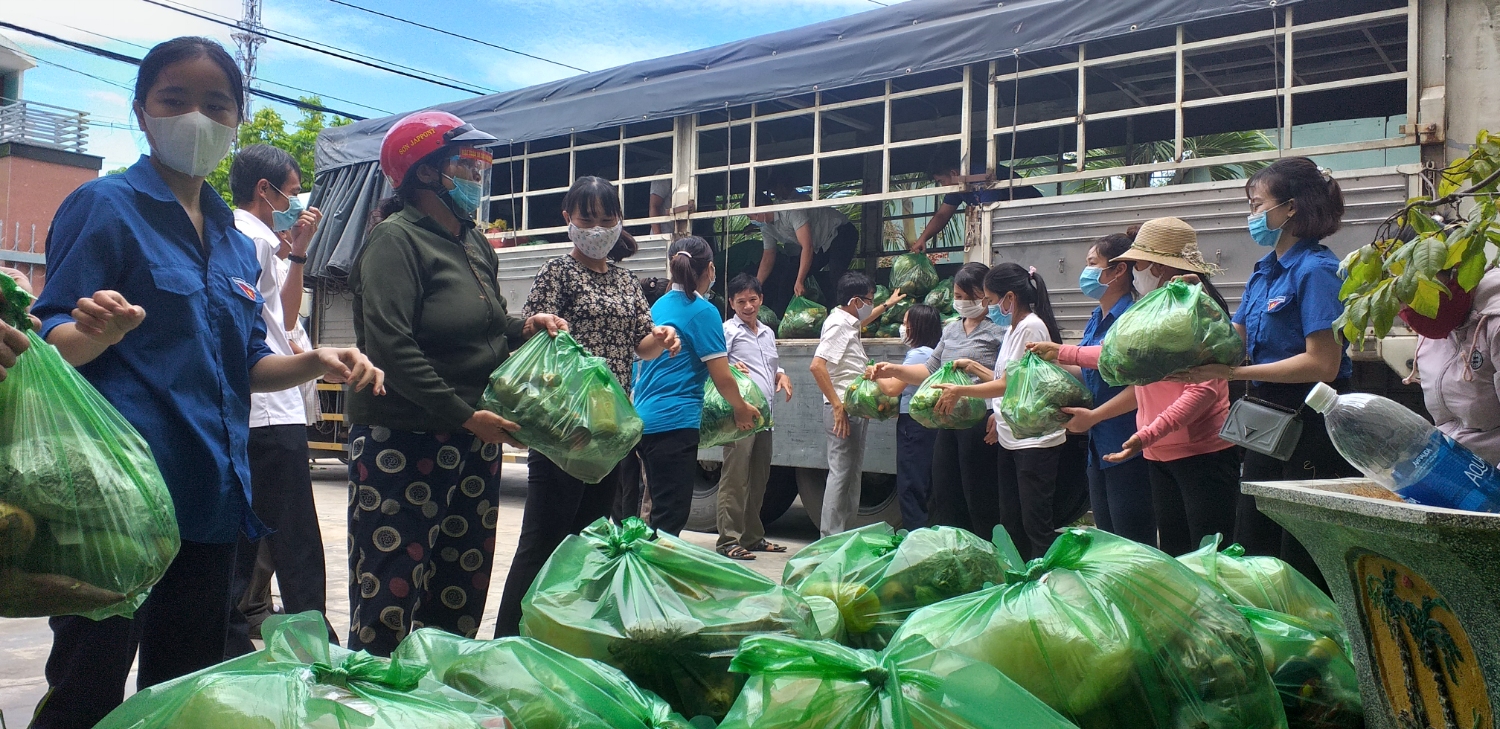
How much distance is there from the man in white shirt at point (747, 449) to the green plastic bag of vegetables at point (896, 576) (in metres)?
3.88

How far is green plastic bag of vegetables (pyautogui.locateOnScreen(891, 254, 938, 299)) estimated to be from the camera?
7719 mm

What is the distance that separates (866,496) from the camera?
22.4ft

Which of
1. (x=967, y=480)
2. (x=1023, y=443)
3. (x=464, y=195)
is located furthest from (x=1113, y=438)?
(x=464, y=195)

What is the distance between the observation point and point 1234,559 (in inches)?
88.8

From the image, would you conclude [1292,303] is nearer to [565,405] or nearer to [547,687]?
[565,405]

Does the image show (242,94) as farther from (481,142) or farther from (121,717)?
(121,717)

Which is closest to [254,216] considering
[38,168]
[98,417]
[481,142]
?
[481,142]

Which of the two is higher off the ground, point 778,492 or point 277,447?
point 277,447

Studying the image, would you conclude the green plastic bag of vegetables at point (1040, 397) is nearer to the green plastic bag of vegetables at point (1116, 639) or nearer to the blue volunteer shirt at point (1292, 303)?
the blue volunteer shirt at point (1292, 303)

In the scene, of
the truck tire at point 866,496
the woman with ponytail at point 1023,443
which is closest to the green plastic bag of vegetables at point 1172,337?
the woman with ponytail at point 1023,443

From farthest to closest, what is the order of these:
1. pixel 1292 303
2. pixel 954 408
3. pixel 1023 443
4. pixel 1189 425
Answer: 1. pixel 954 408
2. pixel 1023 443
3. pixel 1189 425
4. pixel 1292 303

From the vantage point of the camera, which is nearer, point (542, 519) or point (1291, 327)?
point (1291, 327)

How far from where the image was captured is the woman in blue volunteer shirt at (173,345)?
1.81 m

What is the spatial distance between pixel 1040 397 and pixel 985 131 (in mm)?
2703
